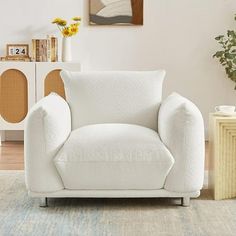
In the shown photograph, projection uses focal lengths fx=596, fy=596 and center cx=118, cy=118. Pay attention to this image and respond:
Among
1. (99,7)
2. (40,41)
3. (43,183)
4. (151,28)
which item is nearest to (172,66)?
(151,28)

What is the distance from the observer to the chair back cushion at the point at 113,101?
3.77m

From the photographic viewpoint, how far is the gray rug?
114 inches

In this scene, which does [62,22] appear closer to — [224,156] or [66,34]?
[66,34]

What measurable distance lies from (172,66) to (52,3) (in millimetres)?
1283

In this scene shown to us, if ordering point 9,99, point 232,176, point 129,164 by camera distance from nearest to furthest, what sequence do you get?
point 129,164 < point 232,176 < point 9,99

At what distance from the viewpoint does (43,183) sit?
10.6ft

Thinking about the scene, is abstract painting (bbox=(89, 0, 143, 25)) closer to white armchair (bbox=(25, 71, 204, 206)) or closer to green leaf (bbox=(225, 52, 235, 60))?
green leaf (bbox=(225, 52, 235, 60))

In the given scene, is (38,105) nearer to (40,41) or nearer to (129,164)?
(129,164)

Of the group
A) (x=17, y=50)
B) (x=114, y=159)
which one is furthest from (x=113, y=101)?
(x=17, y=50)

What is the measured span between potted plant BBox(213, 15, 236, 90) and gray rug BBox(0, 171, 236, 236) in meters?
2.15

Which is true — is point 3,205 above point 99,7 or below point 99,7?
below

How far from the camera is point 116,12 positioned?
5594 millimetres

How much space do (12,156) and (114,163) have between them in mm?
1974

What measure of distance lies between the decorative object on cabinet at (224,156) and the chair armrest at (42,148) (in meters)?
0.89
